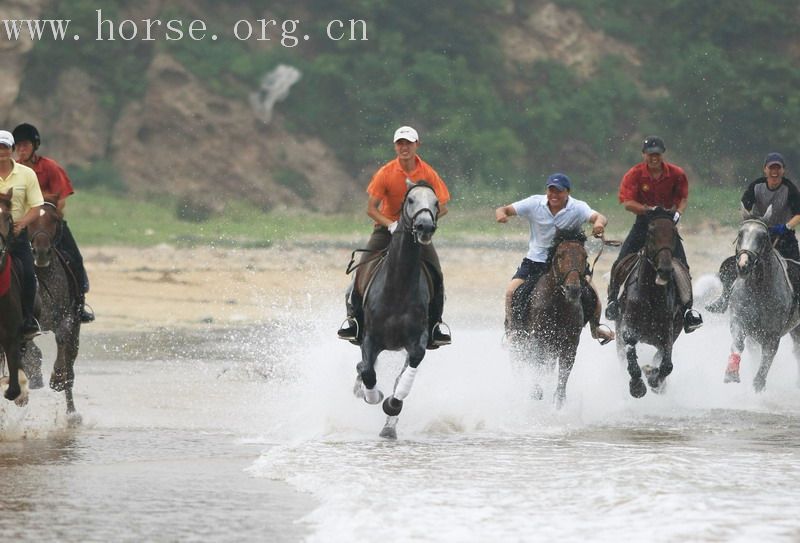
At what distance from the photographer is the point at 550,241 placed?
13758 mm

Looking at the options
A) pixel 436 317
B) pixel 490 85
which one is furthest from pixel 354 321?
pixel 490 85

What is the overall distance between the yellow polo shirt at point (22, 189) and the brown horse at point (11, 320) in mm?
203

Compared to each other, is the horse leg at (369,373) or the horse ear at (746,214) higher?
the horse ear at (746,214)

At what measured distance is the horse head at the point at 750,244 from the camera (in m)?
15.0

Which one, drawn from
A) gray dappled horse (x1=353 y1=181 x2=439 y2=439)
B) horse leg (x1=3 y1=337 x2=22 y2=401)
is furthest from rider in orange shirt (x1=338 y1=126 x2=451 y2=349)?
horse leg (x1=3 y1=337 x2=22 y2=401)

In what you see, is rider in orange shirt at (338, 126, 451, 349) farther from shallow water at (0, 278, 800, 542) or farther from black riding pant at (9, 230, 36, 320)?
black riding pant at (9, 230, 36, 320)

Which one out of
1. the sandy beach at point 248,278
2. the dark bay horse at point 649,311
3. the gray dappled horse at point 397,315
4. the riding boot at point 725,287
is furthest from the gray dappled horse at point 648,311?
the sandy beach at point 248,278

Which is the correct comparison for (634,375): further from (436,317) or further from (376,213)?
(376,213)

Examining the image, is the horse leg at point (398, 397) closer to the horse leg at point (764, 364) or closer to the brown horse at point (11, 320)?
the brown horse at point (11, 320)

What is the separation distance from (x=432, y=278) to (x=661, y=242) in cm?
233

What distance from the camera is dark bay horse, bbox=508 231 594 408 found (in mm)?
13188

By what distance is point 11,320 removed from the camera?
11.7 meters

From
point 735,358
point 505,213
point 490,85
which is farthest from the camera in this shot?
point 490,85

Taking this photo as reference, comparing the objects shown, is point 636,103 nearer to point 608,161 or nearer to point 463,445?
point 608,161
